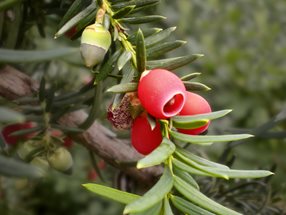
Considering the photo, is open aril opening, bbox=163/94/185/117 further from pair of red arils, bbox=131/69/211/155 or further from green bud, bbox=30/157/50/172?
green bud, bbox=30/157/50/172

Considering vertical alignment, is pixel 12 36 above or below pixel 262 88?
above

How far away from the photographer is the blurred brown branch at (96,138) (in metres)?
0.62

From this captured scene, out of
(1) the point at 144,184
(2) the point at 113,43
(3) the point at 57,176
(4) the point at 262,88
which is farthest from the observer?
(4) the point at 262,88

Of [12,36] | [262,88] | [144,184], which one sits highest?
[12,36]

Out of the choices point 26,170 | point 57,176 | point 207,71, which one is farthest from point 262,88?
point 26,170

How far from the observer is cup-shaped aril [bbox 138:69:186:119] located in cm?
42

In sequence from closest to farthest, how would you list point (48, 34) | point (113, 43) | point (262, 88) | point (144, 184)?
point (113, 43) → point (144, 184) → point (48, 34) → point (262, 88)

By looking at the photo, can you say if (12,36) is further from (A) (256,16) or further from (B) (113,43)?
(A) (256,16)

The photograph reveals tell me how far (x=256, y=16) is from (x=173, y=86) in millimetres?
2010

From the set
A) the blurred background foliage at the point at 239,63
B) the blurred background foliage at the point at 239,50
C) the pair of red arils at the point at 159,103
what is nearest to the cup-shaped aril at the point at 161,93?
the pair of red arils at the point at 159,103

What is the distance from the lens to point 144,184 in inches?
29.1

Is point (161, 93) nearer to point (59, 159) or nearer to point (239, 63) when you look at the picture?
point (59, 159)

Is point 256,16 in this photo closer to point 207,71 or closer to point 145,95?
point 207,71

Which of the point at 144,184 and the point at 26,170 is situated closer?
the point at 26,170
